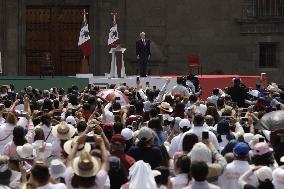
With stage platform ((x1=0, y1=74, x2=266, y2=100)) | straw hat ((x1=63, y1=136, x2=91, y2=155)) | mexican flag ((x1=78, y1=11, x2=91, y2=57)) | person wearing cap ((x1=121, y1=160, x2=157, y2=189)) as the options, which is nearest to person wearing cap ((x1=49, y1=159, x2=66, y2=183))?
straw hat ((x1=63, y1=136, x2=91, y2=155))

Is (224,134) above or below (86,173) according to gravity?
above

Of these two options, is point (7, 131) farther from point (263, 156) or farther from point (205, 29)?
point (205, 29)

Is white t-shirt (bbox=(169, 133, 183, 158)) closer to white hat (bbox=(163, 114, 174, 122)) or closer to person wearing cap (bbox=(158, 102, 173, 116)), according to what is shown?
white hat (bbox=(163, 114, 174, 122))

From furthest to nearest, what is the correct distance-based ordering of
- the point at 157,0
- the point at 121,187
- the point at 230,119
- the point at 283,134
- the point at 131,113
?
the point at 157,0 → the point at 131,113 → the point at 230,119 → the point at 283,134 → the point at 121,187

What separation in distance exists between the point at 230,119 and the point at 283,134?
2.72 meters

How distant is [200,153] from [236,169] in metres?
0.57

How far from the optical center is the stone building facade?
1496 inches

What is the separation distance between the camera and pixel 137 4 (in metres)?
38.1

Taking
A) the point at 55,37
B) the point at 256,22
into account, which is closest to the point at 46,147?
the point at 55,37

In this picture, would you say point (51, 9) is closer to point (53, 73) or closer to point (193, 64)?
point (53, 73)

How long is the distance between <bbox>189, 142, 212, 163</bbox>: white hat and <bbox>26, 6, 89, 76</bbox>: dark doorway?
88.7 ft

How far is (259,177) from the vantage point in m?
10.4

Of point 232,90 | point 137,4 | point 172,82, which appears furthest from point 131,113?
point 137,4

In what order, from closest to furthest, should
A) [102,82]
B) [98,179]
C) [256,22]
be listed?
[98,179], [102,82], [256,22]
